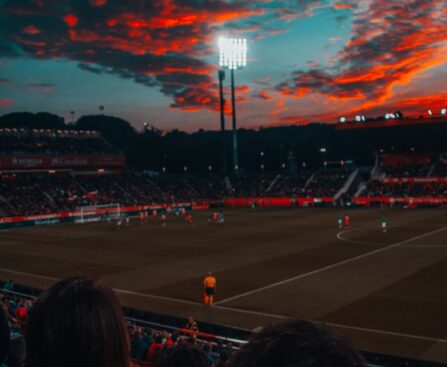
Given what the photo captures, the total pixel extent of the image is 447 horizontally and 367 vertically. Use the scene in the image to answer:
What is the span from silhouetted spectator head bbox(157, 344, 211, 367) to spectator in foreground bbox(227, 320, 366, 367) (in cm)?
120

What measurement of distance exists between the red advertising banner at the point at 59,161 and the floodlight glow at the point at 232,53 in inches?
964

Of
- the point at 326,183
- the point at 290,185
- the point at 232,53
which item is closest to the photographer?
→ the point at 232,53

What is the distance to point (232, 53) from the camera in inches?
3196

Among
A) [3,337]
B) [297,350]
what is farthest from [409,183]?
[297,350]

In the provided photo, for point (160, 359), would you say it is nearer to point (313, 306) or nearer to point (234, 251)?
point (313, 306)

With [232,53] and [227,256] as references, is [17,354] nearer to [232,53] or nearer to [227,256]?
[227,256]

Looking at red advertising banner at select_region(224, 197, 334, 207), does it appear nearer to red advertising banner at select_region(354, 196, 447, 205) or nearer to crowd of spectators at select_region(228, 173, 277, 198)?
crowd of spectators at select_region(228, 173, 277, 198)

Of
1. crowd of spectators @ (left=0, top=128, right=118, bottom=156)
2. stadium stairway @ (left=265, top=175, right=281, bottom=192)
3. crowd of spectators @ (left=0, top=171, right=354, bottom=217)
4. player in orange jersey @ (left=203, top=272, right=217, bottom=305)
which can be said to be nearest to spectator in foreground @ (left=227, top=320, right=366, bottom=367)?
player in orange jersey @ (left=203, top=272, right=217, bottom=305)

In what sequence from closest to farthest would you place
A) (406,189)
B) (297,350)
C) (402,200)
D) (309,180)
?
(297,350) < (402,200) < (406,189) < (309,180)

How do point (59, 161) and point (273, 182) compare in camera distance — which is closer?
point (59, 161)

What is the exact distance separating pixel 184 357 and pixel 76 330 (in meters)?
0.87

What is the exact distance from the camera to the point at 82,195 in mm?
74875

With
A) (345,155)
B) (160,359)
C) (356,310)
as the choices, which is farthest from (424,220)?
(345,155)

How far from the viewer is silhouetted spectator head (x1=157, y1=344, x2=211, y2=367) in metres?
2.87
